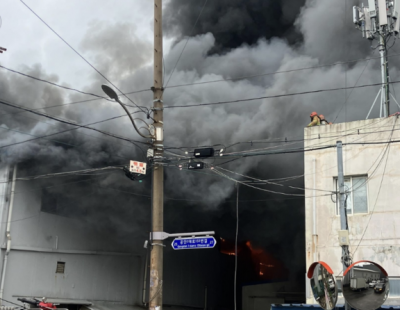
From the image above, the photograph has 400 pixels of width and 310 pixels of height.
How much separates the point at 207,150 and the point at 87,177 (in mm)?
9574

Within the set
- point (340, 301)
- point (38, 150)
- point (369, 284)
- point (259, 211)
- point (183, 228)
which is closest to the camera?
point (369, 284)

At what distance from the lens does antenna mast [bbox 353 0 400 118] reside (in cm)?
1742

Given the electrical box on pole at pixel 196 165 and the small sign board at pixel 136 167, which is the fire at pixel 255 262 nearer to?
the electrical box on pole at pixel 196 165

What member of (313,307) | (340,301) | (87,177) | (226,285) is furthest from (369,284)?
(226,285)

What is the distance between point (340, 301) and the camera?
15055mm

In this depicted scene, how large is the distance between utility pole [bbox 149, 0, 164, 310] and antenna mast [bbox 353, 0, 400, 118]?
8328 mm

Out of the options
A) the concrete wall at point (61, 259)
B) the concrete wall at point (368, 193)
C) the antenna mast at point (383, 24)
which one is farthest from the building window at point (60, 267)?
the antenna mast at point (383, 24)

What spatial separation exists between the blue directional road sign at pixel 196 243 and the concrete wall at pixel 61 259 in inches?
336

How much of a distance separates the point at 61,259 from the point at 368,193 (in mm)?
12520

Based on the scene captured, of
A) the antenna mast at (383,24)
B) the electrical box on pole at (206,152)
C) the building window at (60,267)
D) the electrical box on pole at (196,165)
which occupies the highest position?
the antenna mast at (383,24)

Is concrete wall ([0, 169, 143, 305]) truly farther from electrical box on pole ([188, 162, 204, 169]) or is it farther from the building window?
electrical box on pole ([188, 162, 204, 169])

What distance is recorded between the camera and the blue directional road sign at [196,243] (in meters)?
12.2

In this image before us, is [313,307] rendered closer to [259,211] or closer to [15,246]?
[15,246]

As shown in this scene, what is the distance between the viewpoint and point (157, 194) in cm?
1255
